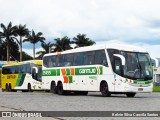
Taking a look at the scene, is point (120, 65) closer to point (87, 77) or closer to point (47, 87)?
point (87, 77)

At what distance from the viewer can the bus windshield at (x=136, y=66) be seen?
87.6ft

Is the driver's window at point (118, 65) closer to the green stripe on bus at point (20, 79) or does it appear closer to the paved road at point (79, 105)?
the paved road at point (79, 105)

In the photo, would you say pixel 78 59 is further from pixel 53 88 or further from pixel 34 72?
pixel 34 72

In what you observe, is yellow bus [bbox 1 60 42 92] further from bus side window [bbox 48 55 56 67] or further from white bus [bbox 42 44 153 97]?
white bus [bbox 42 44 153 97]

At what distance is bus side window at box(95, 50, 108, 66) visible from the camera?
27359 millimetres

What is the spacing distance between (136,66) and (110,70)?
1563mm

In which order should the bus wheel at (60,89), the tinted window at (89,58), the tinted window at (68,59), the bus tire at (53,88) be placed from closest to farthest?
the tinted window at (89,58), the tinted window at (68,59), the bus wheel at (60,89), the bus tire at (53,88)

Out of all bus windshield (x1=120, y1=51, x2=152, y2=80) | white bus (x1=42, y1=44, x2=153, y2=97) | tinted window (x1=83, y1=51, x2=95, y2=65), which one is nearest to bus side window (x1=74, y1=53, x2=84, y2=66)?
white bus (x1=42, y1=44, x2=153, y2=97)

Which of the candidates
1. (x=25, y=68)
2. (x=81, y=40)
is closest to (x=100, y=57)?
(x=25, y=68)

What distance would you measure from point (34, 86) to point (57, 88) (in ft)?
24.4

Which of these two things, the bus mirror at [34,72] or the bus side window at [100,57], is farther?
the bus mirror at [34,72]

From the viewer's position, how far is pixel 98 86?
92.4 ft

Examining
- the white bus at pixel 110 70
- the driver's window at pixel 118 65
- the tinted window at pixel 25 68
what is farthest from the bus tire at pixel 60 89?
the tinted window at pixel 25 68

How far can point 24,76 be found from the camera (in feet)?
137
